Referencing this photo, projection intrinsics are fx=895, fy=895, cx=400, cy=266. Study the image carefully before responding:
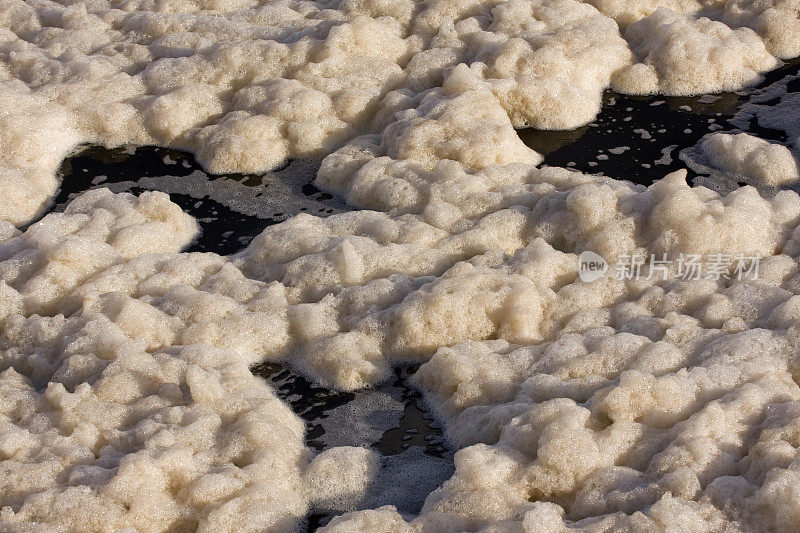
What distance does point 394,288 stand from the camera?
4477mm

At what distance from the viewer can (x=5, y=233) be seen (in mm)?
5141

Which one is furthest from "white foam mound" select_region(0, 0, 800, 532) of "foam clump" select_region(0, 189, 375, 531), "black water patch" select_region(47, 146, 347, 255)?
"black water patch" select_region(47, 146, 347, 255)

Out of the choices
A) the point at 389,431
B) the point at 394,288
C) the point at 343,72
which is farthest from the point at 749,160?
the point at 389,431

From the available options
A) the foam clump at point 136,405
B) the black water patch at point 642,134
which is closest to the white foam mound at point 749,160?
the black water patch at point 642,134

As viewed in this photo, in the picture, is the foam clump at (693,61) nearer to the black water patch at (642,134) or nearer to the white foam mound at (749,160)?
the black water patch at (642,134)

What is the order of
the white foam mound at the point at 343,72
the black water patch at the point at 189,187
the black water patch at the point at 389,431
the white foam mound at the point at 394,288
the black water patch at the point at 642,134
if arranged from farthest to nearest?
the white foam mound at the point at 343,72
the black water patch at the point at 642,134
the black water patch at the point at 189,187
the black water patch at the point at 389,431
the white foam mound at the point at 394,288

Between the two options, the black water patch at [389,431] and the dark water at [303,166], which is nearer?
the black water patch at [389,431]

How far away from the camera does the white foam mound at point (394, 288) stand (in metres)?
3.30

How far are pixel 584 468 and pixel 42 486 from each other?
2029 mm

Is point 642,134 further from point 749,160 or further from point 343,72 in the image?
point 343,72

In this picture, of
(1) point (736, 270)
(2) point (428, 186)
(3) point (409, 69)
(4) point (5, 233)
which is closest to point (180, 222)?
(4) point (5, 233)

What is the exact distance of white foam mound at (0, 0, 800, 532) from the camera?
3.30 metres

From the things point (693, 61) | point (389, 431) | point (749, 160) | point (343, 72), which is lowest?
point (389, 431)

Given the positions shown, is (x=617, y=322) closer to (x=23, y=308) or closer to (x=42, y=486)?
(x=42, y=486)
